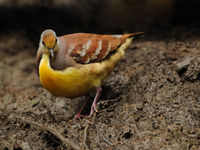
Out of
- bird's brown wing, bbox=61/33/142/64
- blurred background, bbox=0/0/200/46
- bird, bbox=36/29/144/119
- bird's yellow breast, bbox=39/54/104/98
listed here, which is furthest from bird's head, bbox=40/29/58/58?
blurred background, bbox=0/0/200/46

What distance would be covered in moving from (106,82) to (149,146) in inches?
76.8

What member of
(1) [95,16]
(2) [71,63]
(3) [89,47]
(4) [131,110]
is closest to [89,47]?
(3) [89,47]

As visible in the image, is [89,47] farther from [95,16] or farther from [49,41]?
[95,16]

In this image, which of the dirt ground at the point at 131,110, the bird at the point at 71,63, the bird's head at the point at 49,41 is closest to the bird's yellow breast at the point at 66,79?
the bird at the point at 71,63

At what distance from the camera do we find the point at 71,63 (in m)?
4.03

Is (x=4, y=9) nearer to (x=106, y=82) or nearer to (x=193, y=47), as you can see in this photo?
(x=106, y=82)

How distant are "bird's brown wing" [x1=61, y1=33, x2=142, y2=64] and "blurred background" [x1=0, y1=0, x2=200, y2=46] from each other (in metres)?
2.10

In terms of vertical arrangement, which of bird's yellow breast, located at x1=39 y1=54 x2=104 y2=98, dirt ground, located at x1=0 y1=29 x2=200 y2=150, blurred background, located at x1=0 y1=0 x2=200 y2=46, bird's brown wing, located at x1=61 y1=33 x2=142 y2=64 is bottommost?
dirt ground, located at x1=0 y1=29 x2=200 y2=150

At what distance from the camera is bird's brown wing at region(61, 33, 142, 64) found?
4.18 m

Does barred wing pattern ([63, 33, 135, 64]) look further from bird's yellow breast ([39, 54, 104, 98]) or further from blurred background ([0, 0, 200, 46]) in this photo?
blurred background ([0, 0, 200, 46])

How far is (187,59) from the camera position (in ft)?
14.9

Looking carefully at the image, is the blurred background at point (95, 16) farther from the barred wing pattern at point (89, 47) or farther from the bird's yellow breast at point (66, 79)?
the bird's yellow breast at point (66, 79)

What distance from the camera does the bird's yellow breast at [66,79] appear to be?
3.93 meters

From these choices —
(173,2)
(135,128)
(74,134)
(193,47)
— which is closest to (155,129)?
(135,128)
